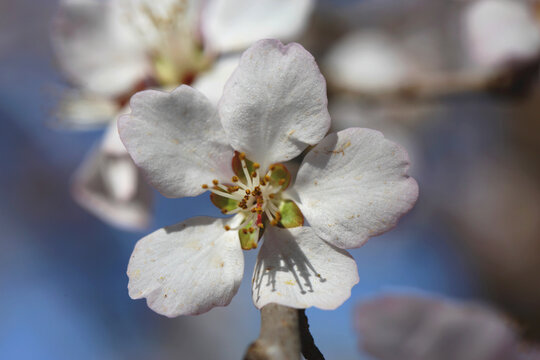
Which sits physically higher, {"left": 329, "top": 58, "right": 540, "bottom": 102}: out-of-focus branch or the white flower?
the white flower

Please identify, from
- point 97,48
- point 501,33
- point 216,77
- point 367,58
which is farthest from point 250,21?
point 367,58

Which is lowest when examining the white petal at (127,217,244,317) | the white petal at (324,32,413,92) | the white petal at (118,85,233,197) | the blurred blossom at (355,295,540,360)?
the blurred blossom at (355,295,540,360)

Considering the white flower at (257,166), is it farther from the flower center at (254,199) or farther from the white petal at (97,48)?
the white petal at (97,48)

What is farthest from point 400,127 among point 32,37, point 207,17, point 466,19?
point 32,37

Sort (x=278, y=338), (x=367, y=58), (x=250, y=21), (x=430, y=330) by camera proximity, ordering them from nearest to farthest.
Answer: (x=278, y=338)
(x=430, y=330)
(x=250, y=21)
(x=367, y=58)

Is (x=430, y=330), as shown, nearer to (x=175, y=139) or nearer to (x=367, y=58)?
(x=175, y=139)

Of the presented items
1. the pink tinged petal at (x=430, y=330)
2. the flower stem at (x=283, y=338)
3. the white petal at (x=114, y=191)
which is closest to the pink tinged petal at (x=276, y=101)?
the flower stem at (x=283, y=338)

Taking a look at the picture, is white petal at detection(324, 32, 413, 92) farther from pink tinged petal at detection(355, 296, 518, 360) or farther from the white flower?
the white flower

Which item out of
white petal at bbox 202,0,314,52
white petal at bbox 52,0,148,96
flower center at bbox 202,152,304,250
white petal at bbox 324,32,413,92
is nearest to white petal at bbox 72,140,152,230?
white petal at bbox 52,0,148,96
